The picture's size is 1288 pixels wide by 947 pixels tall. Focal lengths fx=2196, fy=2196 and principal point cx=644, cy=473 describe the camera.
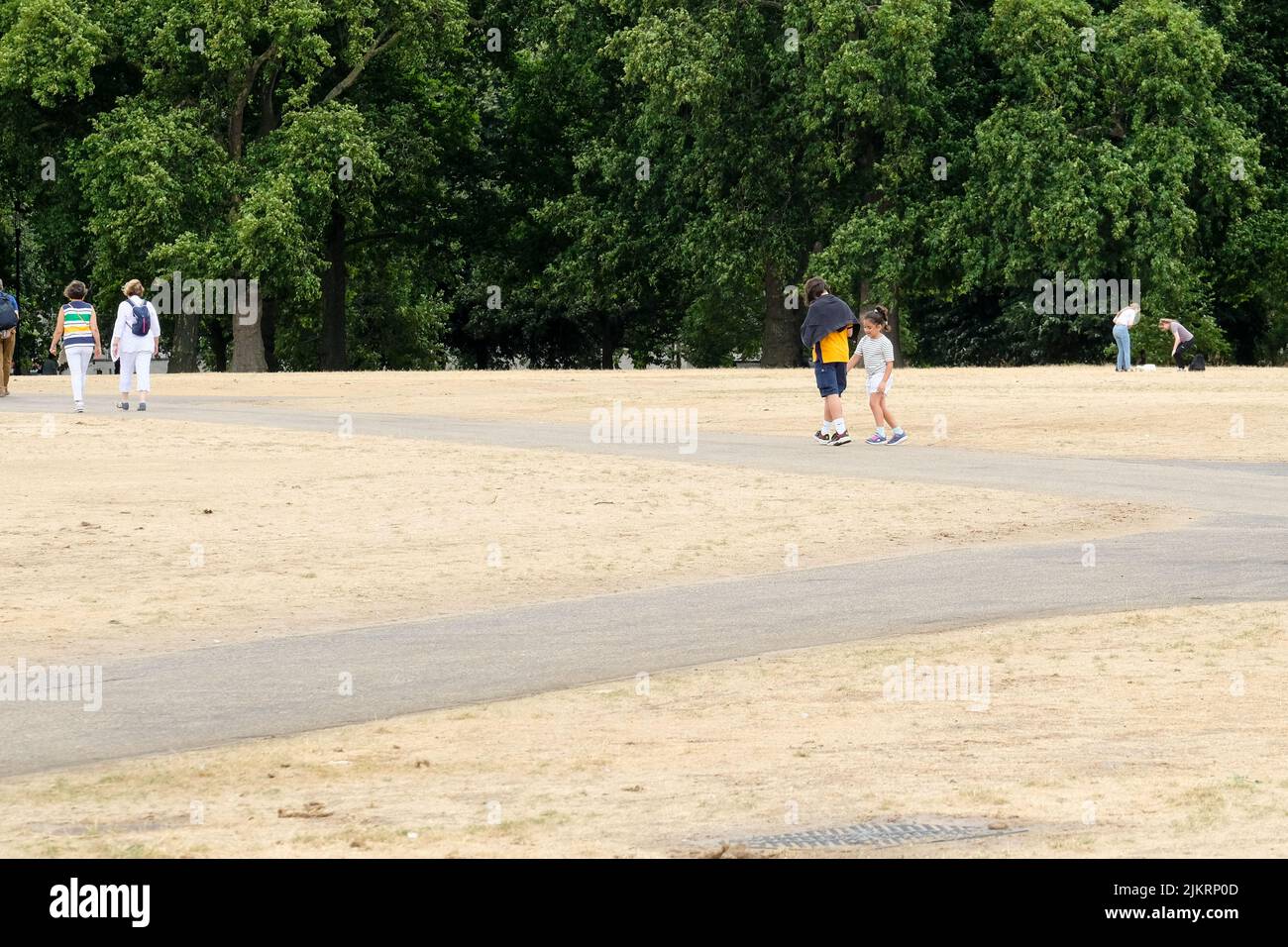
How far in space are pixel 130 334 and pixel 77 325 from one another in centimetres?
141

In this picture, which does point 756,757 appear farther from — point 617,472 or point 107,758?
point 617,472

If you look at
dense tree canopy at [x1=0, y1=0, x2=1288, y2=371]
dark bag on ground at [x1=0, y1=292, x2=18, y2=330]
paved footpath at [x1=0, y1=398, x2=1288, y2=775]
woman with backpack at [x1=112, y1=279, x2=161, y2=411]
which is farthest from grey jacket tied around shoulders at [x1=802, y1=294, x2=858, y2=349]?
dense tree canopy at [x1=0, y1=0, x2=1288, y2=371]

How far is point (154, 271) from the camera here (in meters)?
54.7

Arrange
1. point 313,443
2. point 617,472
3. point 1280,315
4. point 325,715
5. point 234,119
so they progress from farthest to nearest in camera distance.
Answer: point 1280,315 < point 234,119 < point 313,443 < point 617,472 < point 325,715

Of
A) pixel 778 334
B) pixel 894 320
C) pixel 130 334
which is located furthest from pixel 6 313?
pixel 894 320

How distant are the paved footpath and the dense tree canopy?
33983 mm

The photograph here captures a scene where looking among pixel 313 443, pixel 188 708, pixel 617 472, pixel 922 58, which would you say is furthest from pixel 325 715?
pixel 922 58

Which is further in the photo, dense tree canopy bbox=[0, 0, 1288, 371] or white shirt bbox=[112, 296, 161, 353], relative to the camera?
dense tree canopy bbox=[0, 0, 1288, 371]

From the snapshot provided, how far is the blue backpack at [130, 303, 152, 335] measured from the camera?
29703mm

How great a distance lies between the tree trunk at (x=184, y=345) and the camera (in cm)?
5947

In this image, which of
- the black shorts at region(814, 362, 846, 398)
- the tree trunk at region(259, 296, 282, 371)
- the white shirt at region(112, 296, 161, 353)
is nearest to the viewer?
the black shorts at region(814, 362, 846, 398)

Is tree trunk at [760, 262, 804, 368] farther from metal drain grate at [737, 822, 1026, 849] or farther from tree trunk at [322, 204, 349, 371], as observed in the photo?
metal drain grate at [737, 822, 1026, 849]

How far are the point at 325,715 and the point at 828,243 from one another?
4797cm

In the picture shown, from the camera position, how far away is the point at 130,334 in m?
30.6
